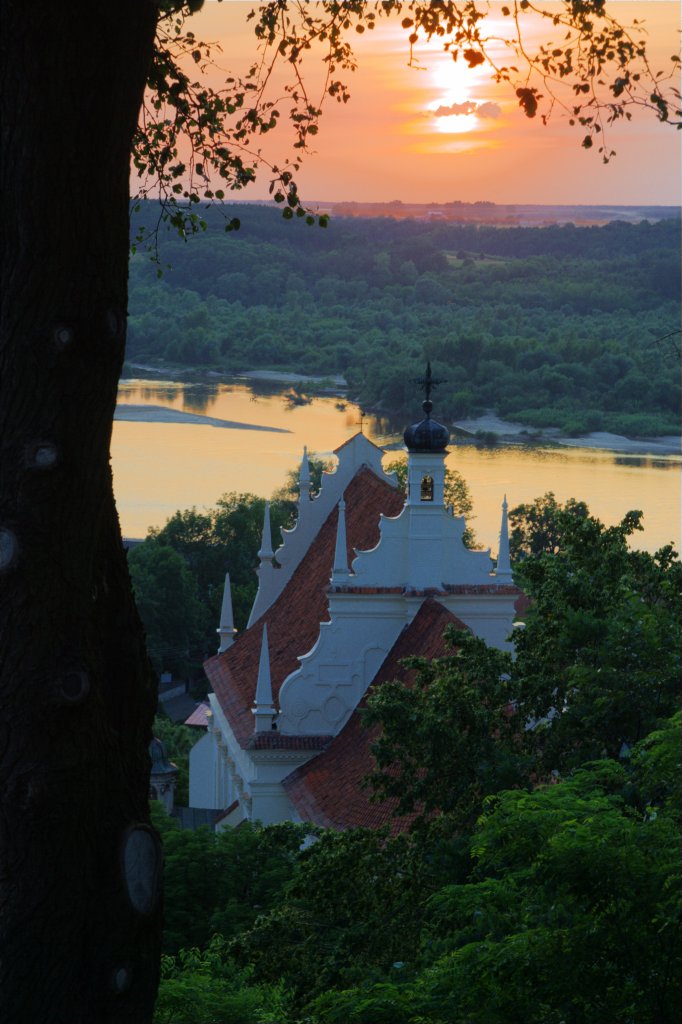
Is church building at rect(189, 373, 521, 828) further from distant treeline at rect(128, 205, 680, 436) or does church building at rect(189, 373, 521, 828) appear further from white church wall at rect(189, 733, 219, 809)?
distant treeline at rect(128, 205, 680, 436)

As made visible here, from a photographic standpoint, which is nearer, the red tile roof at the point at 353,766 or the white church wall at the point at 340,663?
the red tile roof at the point at 353,766

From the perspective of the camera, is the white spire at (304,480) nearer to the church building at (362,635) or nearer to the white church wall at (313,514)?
the white church wall at (313,514)

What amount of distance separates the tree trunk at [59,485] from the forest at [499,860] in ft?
12.0

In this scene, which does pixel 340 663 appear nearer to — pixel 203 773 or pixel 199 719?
pixel 203 773

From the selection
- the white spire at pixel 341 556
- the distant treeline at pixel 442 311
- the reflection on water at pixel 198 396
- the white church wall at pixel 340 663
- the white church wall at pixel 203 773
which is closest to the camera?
the white spire at pixel 341 556

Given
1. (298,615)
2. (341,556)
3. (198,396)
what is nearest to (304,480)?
(298,615)

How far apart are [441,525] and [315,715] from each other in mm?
4286

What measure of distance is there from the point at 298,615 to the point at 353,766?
8447mm

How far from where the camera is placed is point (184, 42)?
43.5ft

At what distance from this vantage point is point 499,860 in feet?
40.6

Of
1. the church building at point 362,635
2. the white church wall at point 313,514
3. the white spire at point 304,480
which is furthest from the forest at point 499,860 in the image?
the white spire at point 304,480

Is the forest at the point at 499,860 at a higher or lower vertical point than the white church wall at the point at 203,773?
higher

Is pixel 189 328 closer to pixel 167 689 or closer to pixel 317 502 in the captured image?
pixel 167 689

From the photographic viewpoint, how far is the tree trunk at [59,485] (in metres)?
7.55
